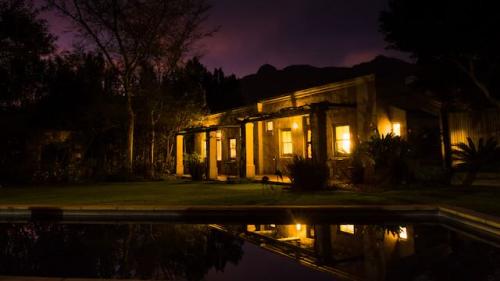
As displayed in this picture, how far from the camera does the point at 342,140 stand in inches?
Answer: 573

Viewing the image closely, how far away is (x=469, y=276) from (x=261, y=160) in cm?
1449

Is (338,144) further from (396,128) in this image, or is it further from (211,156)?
(211,156)

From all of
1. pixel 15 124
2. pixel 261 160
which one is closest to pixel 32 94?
pixel 15 124

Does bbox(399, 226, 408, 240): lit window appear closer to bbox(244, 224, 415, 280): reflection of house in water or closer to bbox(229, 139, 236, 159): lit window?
bbox(244, 224, 415, 280): reflection of house in water

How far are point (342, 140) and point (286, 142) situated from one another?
3.18 m

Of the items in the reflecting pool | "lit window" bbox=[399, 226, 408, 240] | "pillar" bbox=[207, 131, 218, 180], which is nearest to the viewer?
the reflecting pool

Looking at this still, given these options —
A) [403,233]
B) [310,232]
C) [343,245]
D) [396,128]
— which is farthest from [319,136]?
[343,245]

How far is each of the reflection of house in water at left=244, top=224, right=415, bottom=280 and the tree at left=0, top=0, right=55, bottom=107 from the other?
1524cm

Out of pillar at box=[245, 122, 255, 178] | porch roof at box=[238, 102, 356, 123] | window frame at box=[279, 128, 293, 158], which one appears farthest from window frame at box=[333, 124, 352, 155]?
pillar at box=[245, 122, 255, 178]

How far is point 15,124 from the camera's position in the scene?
1659 cm

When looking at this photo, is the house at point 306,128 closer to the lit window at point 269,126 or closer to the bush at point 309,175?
the lit window at point 269,126

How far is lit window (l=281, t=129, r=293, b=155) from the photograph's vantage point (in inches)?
668

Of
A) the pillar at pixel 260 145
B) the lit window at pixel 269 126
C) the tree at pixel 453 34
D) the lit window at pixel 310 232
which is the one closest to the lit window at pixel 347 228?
the lit window at pixel 310 232

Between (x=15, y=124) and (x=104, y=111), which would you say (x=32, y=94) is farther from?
(x=104, y=111)
